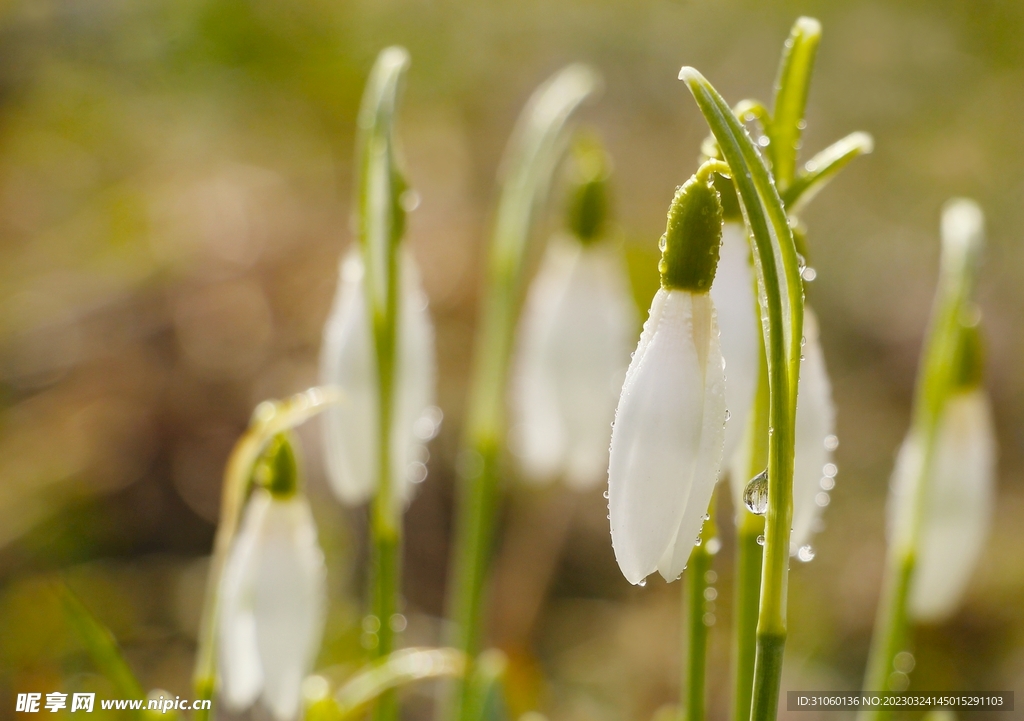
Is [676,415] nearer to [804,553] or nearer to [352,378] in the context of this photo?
[804,553]

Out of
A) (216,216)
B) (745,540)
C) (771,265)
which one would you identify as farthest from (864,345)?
(771,265)

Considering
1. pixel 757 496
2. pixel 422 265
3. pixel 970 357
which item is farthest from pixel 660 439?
pixel 422 265

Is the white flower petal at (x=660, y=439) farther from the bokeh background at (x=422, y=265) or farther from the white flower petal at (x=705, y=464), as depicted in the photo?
the bokeh background at (x=422, y=265)

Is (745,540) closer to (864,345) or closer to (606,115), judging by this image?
(864,345)

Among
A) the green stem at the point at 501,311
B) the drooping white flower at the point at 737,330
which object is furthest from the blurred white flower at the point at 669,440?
the green stem at the point at 501,311

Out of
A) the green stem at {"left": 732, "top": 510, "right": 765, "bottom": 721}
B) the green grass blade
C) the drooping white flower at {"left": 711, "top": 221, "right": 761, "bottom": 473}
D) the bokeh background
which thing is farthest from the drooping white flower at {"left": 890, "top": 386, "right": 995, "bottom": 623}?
the bokeh background

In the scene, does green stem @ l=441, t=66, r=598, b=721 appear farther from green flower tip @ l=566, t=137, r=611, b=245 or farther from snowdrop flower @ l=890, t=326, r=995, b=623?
snowdrop flower @ l=890, t=326, r=995, b=623
